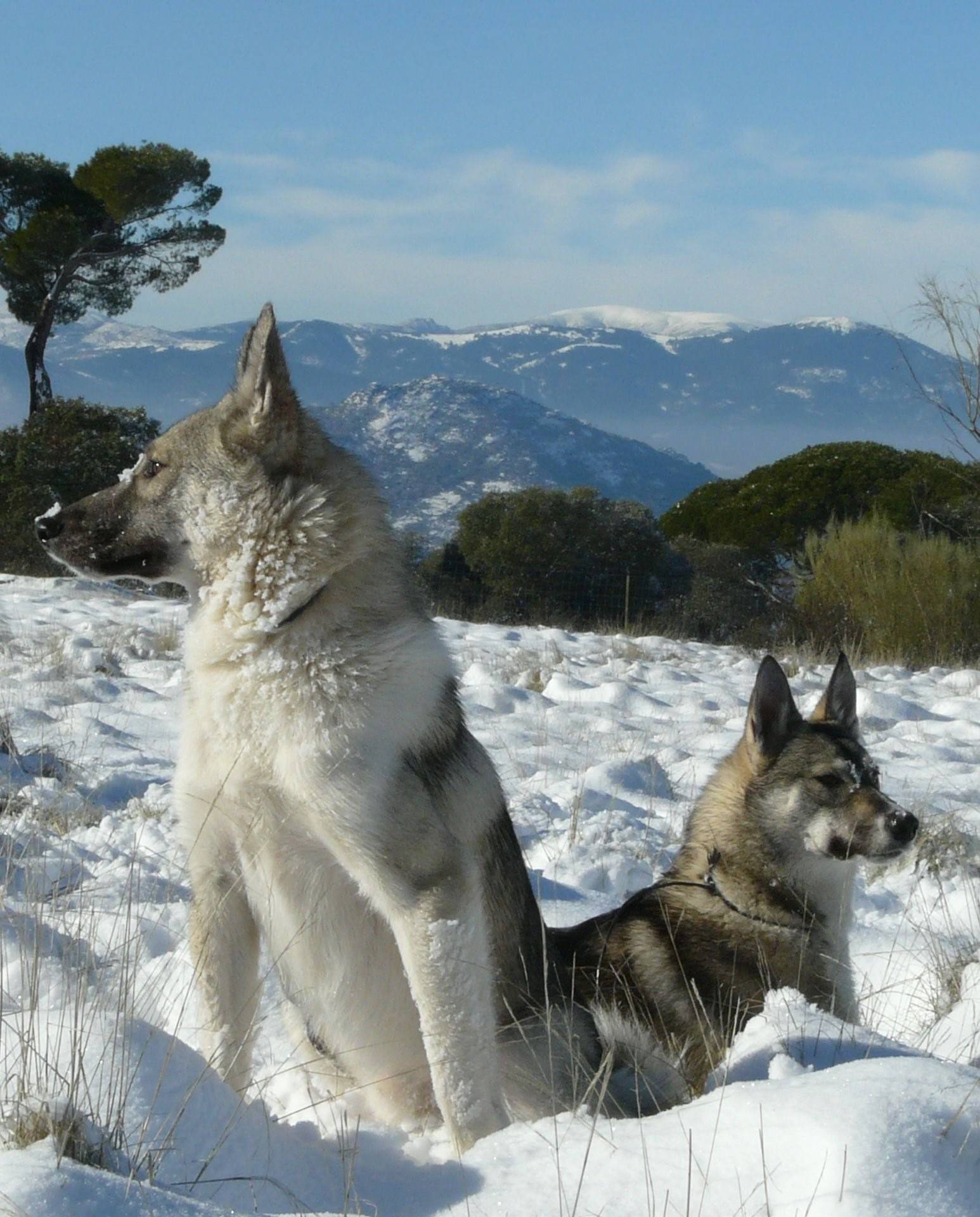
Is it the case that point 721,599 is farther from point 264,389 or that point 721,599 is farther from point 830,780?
point 264,389

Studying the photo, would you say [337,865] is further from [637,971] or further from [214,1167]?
[637,971]

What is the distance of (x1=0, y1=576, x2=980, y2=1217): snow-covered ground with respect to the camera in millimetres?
1826

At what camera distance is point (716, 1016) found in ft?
10.7

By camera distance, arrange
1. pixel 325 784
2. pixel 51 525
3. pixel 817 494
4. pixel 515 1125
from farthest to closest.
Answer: pixel 817 494, pixel 51 525, pixel 325 784, pixel 515 1125

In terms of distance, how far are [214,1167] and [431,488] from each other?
47733mm

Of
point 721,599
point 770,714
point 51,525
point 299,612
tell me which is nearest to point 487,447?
point 721,599

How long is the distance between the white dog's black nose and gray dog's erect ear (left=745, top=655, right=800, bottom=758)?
0.44 meters

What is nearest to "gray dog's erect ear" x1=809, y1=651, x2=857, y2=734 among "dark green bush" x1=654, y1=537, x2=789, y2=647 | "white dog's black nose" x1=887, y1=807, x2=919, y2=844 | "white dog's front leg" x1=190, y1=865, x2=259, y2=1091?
"white dog's black nose" x1=887, y1=807, x2=919, y2=844

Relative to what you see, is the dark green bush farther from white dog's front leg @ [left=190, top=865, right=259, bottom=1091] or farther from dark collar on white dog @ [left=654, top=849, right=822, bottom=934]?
white dog's front leg @ [left=190, top=865, right=259, bottom=1091]

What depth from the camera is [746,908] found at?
3.60 m

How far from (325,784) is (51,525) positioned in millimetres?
1146

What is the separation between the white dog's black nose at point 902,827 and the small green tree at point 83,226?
21.1m

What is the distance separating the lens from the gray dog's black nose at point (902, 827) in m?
3.60

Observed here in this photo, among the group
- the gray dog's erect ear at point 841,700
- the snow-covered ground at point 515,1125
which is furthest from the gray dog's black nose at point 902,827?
the gray dog's erect ear at point 841,700
